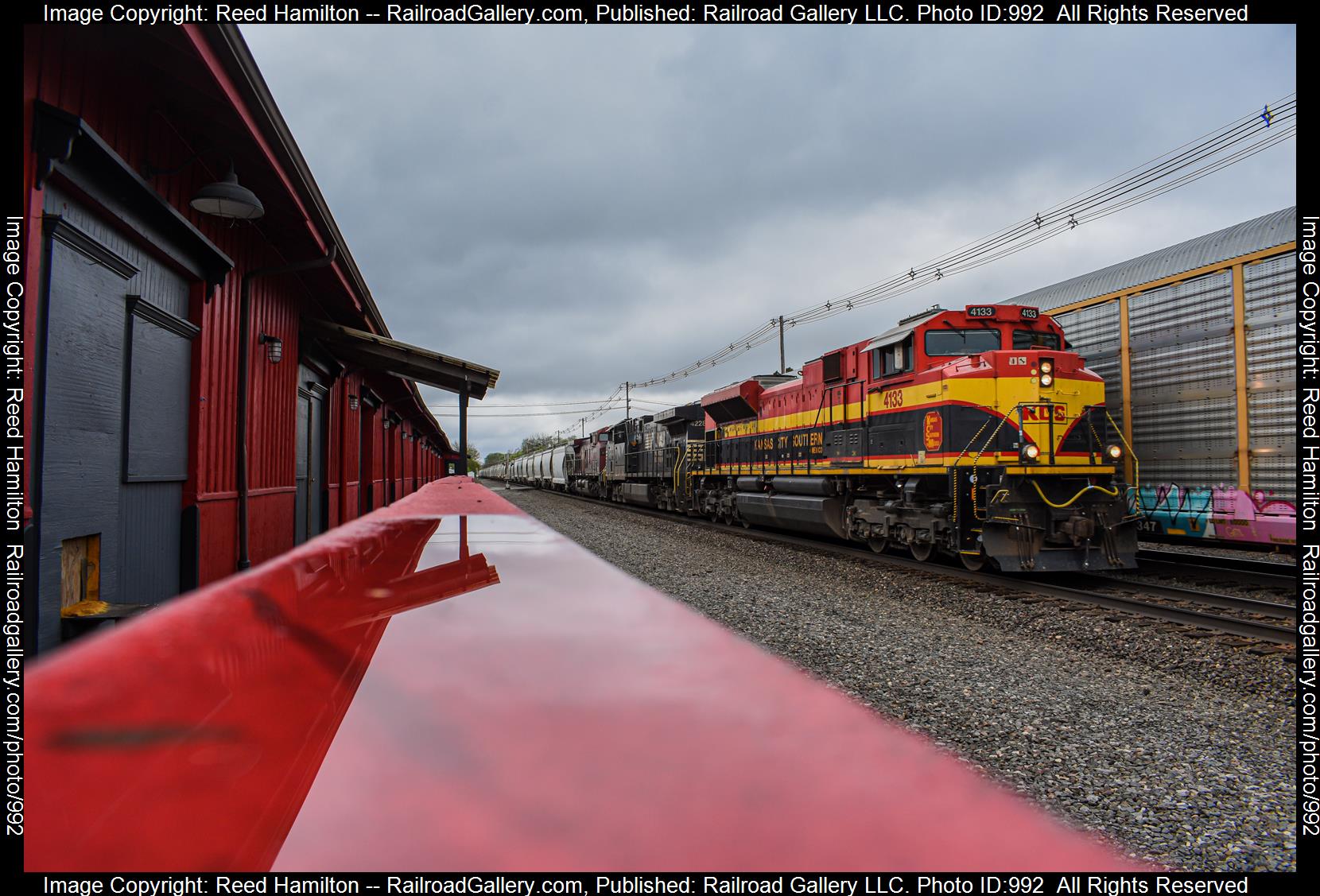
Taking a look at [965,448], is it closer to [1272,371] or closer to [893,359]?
[893,359]

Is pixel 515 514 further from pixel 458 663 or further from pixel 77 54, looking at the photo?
pixel 77 54

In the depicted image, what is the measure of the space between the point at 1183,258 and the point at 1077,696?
742 cm

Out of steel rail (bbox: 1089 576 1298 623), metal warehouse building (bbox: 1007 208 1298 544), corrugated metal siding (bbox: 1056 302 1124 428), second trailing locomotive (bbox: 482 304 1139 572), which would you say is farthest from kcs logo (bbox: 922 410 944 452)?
metal warehouse building (bbox: 1007 208 1298 544)

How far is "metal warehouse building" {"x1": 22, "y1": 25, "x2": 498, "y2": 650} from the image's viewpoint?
10.4ft

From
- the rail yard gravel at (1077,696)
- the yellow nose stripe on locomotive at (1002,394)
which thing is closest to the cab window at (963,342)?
the yellow nose stripe on locomotive at (1002,394)

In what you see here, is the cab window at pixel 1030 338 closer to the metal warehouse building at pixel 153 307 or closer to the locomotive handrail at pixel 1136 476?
A: the locomotive handrail at pixel 1136 476

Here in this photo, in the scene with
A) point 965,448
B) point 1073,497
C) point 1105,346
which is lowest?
point 1073,497

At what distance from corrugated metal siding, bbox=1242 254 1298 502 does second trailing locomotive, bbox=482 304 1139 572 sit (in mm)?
1393

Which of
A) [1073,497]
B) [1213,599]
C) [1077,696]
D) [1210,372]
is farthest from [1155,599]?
[1077,696]

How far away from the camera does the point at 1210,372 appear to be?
840cm

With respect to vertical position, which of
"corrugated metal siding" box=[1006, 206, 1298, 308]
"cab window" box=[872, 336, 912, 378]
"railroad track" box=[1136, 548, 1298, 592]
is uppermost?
"corrugated metal siding" box=[1006, 206, 1298, 308]

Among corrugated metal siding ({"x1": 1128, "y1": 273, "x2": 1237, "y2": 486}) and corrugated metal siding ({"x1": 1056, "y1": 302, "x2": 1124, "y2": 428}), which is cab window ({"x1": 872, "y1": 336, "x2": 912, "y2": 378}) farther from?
corrugated metal siding ({"x1": 1128, "y1": 273, "x2": 1237, "y2": 486})

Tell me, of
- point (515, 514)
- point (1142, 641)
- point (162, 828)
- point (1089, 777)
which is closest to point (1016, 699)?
point (1089, 777)
